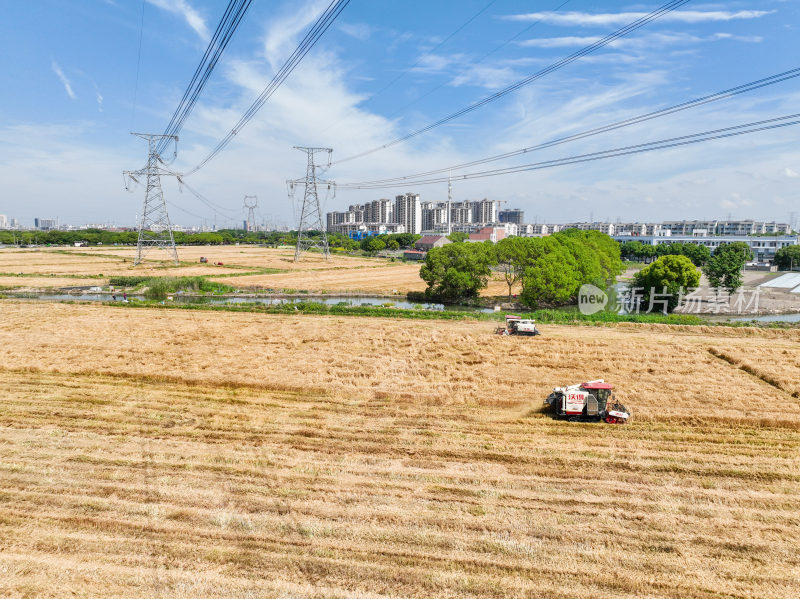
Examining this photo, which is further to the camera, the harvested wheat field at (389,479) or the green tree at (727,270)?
the green tree at (727,270)

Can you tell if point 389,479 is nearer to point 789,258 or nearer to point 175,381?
point 175,381

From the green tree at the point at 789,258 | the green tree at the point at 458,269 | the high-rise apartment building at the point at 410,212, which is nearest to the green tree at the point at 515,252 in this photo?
the green tree at the point at 458,269

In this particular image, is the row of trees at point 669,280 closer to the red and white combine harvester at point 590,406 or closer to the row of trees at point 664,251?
the red and white combine harvester at point 590,406

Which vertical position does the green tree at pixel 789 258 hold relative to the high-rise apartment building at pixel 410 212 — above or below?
below

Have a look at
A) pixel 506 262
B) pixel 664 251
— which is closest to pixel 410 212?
pixel 664 251

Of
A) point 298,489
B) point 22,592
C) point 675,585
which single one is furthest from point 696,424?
point 22,592

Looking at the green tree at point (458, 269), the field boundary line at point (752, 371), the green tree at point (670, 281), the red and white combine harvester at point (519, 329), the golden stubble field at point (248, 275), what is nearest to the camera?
the field boundary line at point (752, 371)
